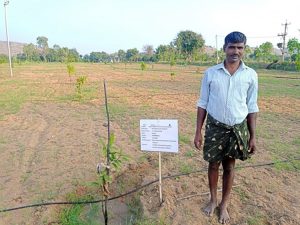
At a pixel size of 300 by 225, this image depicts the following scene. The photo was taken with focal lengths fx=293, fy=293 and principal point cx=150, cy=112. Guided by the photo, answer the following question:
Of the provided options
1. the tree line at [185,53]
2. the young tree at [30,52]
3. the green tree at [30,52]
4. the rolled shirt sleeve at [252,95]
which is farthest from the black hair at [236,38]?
the young tree at [30,52]

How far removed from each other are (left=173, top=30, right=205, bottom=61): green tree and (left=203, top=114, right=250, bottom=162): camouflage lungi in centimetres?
5318

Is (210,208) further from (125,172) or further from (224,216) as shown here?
(125,172)

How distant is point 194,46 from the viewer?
55.1 metres

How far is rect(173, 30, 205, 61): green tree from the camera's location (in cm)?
5509

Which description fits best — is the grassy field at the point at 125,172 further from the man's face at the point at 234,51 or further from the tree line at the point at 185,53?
the tree line at the point at 185,53

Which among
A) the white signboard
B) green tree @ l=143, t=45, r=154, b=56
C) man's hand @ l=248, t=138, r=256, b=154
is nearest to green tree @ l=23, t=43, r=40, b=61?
green tree @ l=143, t=45, r=154, b=56

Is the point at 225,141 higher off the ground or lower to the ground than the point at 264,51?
lower

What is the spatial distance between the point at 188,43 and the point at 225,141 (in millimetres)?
55411

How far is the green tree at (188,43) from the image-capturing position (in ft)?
181

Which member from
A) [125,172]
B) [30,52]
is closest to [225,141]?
[125,172]

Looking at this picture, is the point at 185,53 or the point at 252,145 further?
the point at 185,53

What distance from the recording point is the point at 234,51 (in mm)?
2496

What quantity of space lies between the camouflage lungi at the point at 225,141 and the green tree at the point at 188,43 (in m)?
53.2

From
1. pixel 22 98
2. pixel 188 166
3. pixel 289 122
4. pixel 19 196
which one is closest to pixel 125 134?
pixel 188 166
